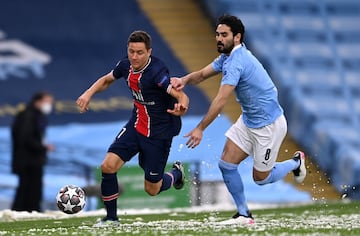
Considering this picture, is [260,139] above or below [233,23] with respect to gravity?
below

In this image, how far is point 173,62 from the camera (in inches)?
979

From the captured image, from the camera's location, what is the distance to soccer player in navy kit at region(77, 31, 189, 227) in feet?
41.2

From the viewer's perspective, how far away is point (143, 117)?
12.9m

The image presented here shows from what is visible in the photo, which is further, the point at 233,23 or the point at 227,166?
the point at 227,166

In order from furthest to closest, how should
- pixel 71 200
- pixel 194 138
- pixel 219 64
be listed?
pixel 71 200 < pixel 219 64 < pixel 194 138

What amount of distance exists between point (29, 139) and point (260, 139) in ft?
24.6

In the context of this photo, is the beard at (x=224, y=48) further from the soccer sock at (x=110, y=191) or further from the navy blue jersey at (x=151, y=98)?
the soccer sock at (x=110, y=191)

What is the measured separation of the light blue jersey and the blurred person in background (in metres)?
7.21

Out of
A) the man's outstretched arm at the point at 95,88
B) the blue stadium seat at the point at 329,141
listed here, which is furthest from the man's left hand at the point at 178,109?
the blue stadium seat at the point at 329,141

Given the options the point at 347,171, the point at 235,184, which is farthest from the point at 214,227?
the point at 347,171

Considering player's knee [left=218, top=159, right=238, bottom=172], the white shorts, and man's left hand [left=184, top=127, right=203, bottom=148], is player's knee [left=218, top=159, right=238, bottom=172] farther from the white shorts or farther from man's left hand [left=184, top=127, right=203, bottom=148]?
man's left hand [left=184, top=127, right=203, bottom=148]

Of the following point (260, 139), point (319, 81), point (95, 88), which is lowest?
point (260, 139)

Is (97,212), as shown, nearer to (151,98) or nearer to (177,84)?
(151,98)

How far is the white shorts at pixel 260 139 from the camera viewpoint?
12.9m
